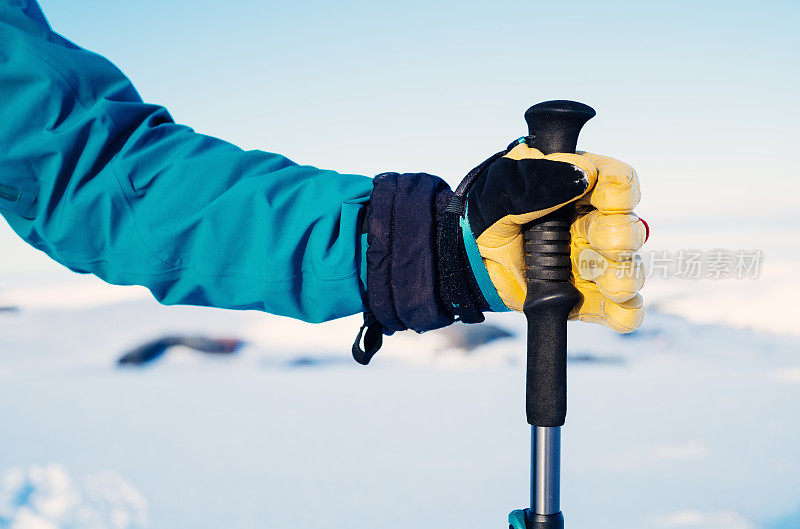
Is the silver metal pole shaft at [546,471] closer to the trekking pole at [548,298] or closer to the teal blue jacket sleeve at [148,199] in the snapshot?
the trekking pole at [548,298]

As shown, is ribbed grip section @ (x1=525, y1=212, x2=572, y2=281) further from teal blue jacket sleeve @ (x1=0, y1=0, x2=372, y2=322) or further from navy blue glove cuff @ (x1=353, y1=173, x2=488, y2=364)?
teal blue jacket sleeve @ (x1=0, y1=0, x2=372, y2=322)

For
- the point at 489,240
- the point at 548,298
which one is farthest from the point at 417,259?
the point at 548,298

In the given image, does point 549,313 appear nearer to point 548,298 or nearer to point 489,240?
point 548,298

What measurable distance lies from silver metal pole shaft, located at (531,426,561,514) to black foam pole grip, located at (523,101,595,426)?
0.04m

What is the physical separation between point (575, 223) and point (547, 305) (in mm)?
138

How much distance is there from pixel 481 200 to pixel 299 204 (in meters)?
0.31

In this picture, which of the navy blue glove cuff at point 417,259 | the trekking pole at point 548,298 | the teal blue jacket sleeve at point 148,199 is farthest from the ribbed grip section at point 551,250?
the teal blue jacket sleeve at point 148,199

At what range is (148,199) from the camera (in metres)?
0.99

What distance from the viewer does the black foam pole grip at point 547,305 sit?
0.82 metres

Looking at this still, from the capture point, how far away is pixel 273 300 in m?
1.00

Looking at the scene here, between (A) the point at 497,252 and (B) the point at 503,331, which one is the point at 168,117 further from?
(B) the point at 503,331

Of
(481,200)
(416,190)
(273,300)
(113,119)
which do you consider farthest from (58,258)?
(481,200)

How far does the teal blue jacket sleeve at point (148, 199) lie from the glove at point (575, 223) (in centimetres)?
21

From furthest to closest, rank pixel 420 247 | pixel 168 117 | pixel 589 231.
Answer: pixel 168 117 → pixel 420 247 → pixel 589 231
